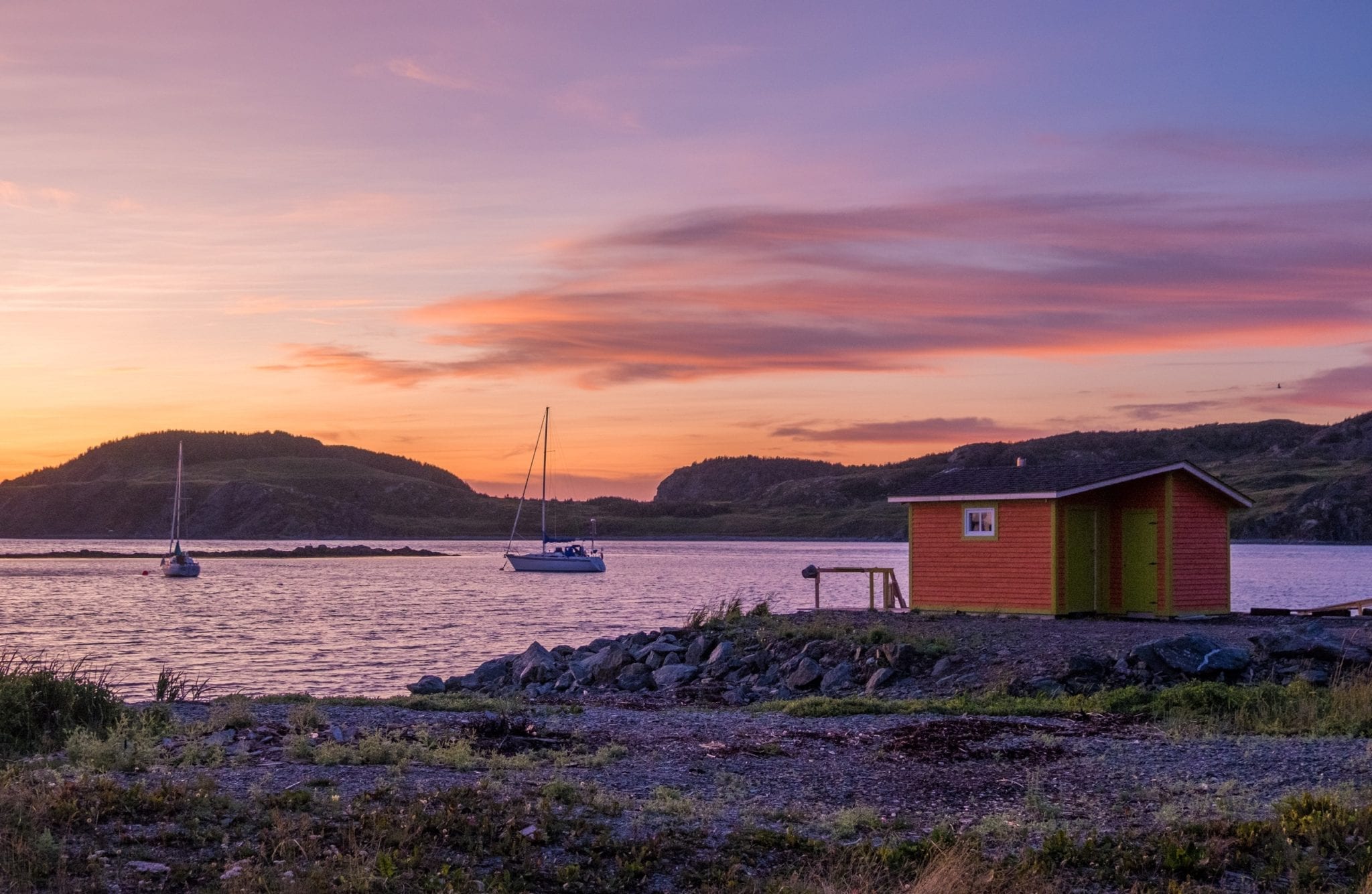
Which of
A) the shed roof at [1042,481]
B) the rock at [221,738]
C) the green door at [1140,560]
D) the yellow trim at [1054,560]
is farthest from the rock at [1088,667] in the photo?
the rock at [221,738]

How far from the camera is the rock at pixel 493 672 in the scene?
25.8m

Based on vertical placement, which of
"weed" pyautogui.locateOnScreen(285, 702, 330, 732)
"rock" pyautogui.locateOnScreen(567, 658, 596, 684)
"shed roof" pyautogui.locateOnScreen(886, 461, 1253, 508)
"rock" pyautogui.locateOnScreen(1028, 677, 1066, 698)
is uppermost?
"shed roof" pyautogui.locateOnScreen(886, 461, 1253, 508)

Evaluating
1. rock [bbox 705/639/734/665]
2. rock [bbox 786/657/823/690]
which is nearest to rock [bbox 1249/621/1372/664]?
rock [bbox 786/657/823/690]

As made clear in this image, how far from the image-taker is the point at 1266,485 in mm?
163750

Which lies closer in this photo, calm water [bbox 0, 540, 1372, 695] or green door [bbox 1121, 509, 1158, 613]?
green door [bbox 1121, 509, 1158, 613]

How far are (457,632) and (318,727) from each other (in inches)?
1156

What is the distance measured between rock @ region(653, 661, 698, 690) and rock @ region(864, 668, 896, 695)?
405 cm

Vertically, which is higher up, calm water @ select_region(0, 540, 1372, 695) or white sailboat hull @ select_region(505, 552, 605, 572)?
white sailboat hull @ select_region(505, 552, 605, 572)

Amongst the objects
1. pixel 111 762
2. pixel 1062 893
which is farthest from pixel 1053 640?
pixel 111 762

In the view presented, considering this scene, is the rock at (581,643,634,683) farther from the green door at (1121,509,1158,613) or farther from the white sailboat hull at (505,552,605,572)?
the white sailboat hull at (505,552,605,572)

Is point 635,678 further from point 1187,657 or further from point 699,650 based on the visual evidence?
point 1187,657

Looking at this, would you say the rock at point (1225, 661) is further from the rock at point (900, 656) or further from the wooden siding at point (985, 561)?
the wooden siding at point (985, 561)

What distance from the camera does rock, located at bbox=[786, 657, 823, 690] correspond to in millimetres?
21844

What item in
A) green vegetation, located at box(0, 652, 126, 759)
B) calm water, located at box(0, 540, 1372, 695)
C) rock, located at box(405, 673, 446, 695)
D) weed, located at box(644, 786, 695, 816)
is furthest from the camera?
calm water, located at box(0, 540, 1372, 695)
